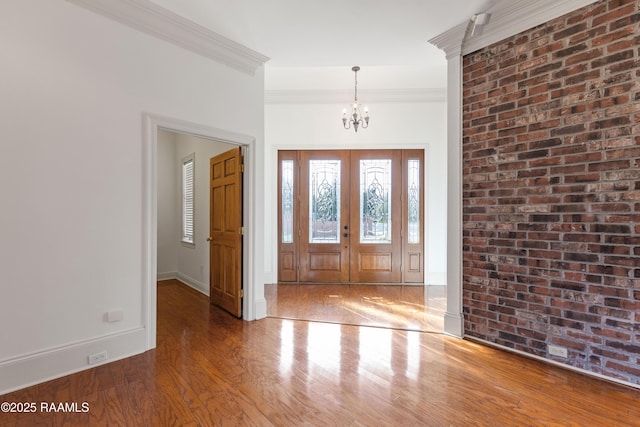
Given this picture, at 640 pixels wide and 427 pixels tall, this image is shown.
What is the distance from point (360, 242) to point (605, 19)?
3.92m

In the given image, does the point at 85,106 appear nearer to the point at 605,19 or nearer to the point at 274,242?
the point at 274,242

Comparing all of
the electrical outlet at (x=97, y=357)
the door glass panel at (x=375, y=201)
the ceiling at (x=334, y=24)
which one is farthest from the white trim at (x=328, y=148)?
the electrical outlet at (x=97, y=357)

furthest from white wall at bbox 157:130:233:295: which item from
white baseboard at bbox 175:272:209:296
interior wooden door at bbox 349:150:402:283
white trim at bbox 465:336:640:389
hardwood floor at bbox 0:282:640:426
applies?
white trim at bbox 465:336:640:389

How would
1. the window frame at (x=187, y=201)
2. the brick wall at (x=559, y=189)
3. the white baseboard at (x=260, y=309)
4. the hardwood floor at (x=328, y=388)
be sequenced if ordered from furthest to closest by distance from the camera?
the window frame at (x=187, y=201) < the white baseboard at (x=260, y=309) < the brick wall at (x=559, y=189) < the hardwood floor at (x=328, y=388)

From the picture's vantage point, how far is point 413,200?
5.31m

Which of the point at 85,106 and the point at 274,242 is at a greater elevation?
the point at 85,106

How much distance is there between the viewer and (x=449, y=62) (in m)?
3.18

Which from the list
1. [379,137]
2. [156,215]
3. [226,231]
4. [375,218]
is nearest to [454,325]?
[375,218]

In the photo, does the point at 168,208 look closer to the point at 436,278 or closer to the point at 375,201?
the point at 375,201

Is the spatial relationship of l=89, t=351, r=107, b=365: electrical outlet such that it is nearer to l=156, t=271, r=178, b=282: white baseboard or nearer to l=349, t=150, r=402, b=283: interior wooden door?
l=156, t=271, r=178, b=282: white baseboard

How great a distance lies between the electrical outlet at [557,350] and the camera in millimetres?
2438

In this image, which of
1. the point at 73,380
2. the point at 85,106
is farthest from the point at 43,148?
the point at 73,380

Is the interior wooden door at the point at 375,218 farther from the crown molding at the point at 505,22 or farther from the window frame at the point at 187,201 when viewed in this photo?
→ the window frame at the point at 187,201

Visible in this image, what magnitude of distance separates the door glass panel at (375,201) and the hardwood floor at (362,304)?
35.6 inches
